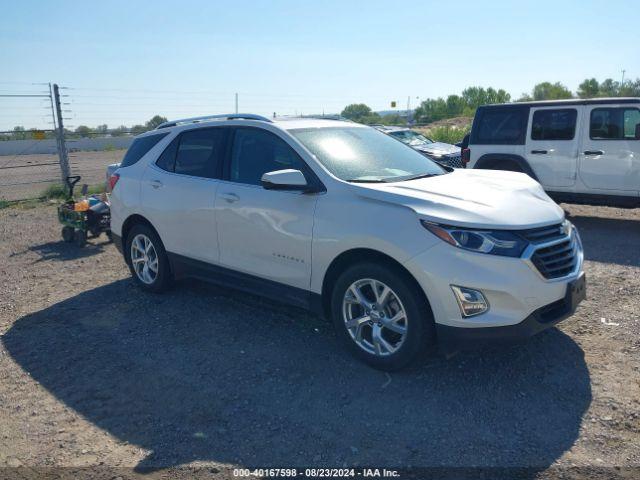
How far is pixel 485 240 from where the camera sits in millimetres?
3629

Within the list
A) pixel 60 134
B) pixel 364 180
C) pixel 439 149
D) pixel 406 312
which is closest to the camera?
pixel 406 312

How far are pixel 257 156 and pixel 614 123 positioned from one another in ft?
21.3

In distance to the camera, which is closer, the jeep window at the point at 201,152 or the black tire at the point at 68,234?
the jeep window at the point at 201,152

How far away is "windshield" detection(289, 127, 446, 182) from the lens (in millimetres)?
4488

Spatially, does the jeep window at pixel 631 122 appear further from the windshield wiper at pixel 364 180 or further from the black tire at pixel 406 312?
the black tire at pixel 406 312

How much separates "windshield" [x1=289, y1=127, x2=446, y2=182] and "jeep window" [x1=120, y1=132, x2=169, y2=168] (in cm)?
200

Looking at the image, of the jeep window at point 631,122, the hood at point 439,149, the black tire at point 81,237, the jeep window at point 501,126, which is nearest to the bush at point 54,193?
the black tire at point 81,237

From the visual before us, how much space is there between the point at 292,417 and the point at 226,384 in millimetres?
685

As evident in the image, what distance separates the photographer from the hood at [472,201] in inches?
146

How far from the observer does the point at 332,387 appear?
3.96 m

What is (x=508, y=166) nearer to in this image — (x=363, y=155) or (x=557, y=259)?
(x=363, y=155)

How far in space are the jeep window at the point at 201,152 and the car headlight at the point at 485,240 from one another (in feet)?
8.04

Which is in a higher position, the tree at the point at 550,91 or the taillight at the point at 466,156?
the tree at the point at 550,91

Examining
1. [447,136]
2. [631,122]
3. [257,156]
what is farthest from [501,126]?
[447,136]
